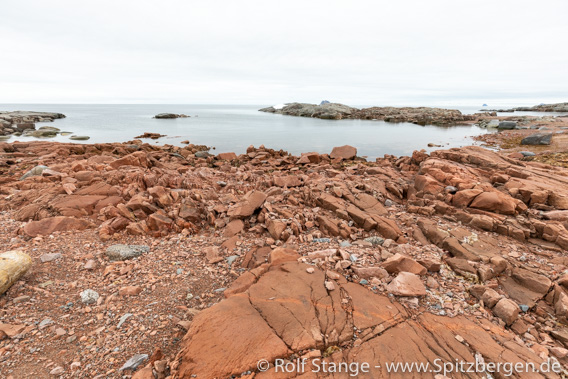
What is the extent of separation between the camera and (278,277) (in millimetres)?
5746

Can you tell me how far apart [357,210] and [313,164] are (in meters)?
14.1

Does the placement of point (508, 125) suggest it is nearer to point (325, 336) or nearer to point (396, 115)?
point (396, 115)

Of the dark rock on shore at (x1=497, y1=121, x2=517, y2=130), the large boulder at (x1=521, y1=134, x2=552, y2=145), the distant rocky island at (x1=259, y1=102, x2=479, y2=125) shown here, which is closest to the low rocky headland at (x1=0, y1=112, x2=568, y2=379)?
the large boulder at (x1=521, y1=134, x2=552, y2=145)

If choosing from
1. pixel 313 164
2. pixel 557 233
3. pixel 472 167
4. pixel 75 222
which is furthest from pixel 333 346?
pixel 313 164

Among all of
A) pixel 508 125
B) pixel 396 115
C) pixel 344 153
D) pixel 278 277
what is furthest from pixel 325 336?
pixel 396 115

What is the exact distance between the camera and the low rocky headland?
410 cm

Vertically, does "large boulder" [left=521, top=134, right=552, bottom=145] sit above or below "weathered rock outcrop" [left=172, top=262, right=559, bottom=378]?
above

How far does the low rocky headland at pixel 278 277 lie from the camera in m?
4.10

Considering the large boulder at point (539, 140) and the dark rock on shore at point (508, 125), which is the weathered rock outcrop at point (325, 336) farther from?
the dark rock on shore at point (508, 125)

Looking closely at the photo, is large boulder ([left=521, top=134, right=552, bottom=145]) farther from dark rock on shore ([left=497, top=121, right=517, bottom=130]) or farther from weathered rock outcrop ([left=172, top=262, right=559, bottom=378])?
weathered rock outcrop ([left=172, top=262, right=559, bottom=378])

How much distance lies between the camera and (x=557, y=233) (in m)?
7.84

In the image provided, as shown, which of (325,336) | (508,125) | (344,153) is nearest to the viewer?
(325,336)

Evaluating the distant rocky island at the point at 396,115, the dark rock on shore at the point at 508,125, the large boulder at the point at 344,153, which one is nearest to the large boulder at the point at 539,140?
the large boulder at the point at 344,153

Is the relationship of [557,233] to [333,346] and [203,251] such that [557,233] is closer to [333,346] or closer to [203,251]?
[333,346]
